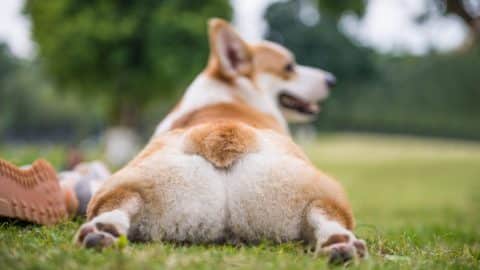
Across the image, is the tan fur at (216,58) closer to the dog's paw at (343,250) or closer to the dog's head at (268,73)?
the dog's head at (268,73)

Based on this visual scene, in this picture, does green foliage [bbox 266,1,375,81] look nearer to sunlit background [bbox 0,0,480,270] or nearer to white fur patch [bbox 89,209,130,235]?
sunlit background [bbox 0,0,480,270]

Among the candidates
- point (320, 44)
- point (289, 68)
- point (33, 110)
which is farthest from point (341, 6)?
point (33, 110)

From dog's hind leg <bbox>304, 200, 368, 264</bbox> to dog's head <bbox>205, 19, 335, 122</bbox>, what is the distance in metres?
1.89

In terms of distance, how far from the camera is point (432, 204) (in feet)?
33.7

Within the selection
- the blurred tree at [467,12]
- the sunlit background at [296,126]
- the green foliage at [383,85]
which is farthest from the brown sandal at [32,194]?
Result: the green foliage at [383,85]

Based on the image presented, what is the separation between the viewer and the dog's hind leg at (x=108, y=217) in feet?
6.43

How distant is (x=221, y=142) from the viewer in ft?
8.09

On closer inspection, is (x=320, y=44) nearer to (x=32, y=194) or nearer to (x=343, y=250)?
(x=32, y=194)

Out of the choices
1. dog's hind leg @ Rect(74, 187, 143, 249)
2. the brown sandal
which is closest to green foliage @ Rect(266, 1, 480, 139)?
the brown sandal

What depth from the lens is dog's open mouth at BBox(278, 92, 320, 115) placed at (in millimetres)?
4750

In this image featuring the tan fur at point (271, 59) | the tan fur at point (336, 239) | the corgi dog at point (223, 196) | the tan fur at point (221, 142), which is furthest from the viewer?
the tan fur at point (271, 59)

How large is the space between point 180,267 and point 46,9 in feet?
45.4

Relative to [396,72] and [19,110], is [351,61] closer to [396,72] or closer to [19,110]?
[396,72]

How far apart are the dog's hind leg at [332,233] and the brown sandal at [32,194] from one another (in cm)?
124
